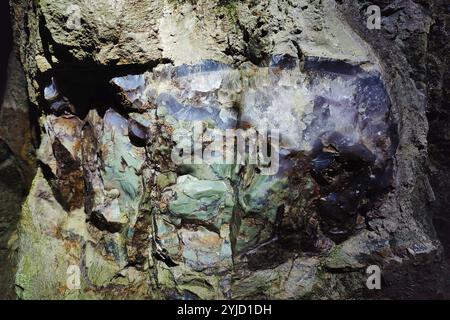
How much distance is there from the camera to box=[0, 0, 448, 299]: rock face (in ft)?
4.62

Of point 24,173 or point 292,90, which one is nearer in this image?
point 292,90

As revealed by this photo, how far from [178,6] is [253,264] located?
2.96ft

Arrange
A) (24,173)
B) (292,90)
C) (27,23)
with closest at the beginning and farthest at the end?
(292,90) → (27,23) → (24,173)

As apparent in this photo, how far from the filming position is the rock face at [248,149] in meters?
1.41

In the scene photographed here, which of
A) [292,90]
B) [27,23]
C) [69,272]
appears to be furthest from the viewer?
[27,23]

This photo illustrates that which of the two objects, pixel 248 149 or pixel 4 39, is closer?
pixel 248 149

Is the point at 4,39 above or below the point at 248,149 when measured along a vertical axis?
above

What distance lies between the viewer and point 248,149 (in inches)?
55.6

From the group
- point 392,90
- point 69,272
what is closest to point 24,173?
point 69,272

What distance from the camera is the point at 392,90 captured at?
1511 mm

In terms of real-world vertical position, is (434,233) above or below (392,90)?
below

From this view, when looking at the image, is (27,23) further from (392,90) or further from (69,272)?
(392,90)

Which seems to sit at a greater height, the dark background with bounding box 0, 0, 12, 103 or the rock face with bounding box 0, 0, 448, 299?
the dark background with bounding box 0, 0, 12, 103

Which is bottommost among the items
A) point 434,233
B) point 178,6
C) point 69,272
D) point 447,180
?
point 69,272
